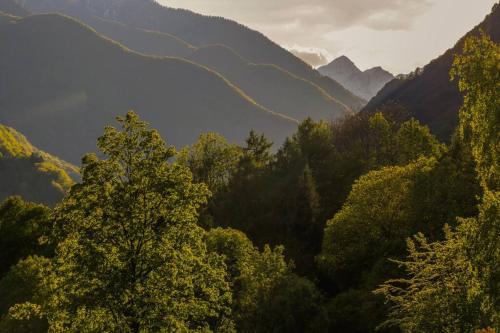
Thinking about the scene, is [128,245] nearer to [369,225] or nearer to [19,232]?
[369,225]

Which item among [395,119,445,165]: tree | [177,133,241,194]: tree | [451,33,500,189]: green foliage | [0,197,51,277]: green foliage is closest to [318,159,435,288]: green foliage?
[395,119,445,165]: tree

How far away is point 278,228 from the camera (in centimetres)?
7569

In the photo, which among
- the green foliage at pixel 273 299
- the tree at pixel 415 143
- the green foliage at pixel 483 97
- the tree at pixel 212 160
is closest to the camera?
the green foliage at pixel 483 97

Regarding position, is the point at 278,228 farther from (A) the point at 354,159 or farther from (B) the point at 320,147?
(B) the point at 320,147

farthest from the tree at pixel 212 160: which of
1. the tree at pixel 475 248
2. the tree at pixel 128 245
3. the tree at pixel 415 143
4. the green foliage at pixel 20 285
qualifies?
the tree at pixel 475 248

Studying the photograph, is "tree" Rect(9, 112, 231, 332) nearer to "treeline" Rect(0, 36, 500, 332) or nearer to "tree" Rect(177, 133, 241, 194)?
"treeline" Rect(0, 36, 500, 332)

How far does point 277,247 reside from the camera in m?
40.9

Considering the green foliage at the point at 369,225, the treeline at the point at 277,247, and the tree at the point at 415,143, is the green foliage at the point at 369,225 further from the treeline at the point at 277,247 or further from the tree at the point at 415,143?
the tree at the point at 415,143

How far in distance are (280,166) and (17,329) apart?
63.4 m

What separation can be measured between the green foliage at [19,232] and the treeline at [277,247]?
18 cm

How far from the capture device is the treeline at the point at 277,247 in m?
18.3

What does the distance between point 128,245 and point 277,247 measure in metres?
20.4

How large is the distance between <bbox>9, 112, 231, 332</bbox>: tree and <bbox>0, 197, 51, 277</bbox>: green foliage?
45.2 meters

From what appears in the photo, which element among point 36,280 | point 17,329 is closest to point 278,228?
point 36,280
